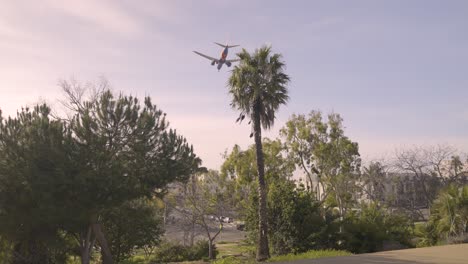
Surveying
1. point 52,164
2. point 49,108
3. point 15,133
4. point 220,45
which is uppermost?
point 220,45

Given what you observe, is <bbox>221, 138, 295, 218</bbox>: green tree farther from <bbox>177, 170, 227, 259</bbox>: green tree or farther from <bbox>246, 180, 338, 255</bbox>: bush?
<bbox>246, 180, 338, 255</bbox>: bush

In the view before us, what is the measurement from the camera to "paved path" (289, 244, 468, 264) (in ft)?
44.2

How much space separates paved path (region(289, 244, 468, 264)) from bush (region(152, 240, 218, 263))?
15935 millimetres

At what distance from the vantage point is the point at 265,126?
2369cm

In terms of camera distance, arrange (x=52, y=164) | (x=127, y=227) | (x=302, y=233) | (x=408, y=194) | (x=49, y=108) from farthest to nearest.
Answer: (x=408, y=194)
(x=127, y=227)
(x=302, y=233)
(x=49, y=108)
(x=52, y=164)

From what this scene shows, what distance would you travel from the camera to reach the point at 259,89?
76.1 feet

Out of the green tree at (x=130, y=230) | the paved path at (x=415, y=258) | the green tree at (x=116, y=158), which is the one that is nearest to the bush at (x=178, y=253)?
the green tree at (x=130, y=230)

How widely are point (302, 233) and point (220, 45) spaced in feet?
58.2

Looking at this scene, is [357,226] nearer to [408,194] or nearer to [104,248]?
[104,248]

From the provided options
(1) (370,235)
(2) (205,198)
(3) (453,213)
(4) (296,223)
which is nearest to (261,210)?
(4) (296,223)

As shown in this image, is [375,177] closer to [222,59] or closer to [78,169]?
[222,59]

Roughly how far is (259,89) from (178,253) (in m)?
13.4

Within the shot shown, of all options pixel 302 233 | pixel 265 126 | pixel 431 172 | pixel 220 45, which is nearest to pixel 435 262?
pixel 302 233

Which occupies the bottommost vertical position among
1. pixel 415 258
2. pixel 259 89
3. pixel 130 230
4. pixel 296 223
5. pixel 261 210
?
pixel 415 258
